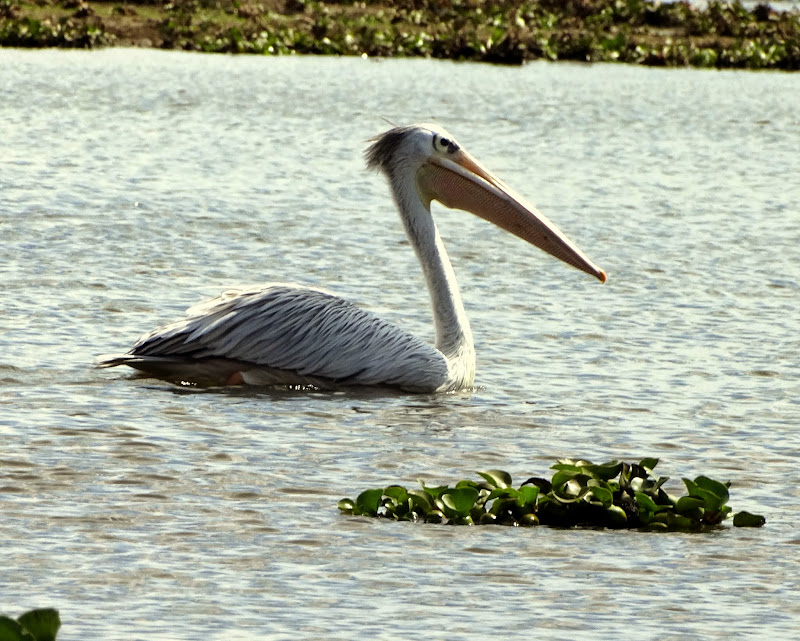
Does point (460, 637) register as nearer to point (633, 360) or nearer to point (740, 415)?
point (740, 415)

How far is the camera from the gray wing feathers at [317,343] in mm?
8000

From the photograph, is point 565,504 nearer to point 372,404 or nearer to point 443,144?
point 372,404

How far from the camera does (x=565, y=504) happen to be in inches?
232

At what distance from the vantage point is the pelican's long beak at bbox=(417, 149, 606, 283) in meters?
8.65

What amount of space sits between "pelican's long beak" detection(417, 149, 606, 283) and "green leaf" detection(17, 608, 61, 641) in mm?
5061

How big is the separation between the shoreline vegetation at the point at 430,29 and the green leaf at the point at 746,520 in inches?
1056

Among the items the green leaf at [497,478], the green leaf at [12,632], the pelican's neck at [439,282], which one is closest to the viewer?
the green leaf at [12,632]

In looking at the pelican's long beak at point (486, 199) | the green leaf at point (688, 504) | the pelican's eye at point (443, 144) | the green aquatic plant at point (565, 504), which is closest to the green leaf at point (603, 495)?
the green aquatic plant at point (565, 504)

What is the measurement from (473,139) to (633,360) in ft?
41.8

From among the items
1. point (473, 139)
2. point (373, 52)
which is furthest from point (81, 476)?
point (373, 52)

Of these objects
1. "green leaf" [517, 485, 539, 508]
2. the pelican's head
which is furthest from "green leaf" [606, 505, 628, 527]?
the pelican's head

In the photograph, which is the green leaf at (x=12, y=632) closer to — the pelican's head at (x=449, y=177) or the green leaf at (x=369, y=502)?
the green leaf at (x=369, y=502)

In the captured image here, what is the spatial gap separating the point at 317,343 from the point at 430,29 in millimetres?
29600

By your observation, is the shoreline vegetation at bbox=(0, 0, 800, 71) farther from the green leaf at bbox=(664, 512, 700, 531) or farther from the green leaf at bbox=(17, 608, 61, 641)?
the green leaf at bbox=(17, 608, 61, 641)
